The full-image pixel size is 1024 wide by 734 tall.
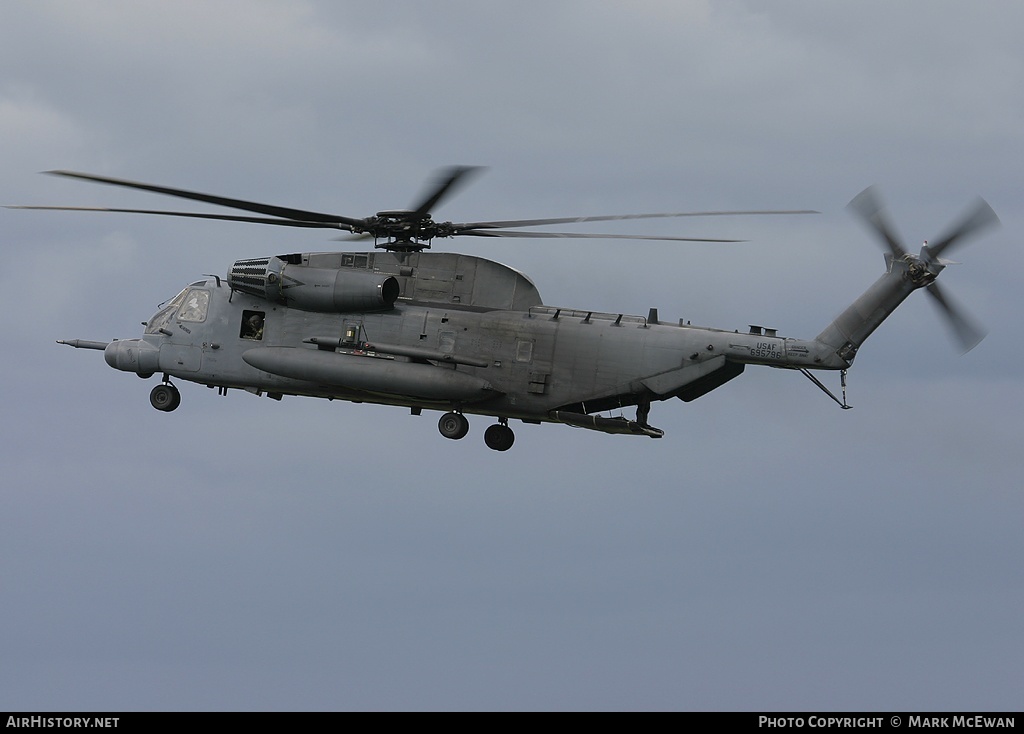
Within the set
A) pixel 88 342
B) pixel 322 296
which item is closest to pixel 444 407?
pixel 322 296

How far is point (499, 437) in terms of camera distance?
34.7 metres

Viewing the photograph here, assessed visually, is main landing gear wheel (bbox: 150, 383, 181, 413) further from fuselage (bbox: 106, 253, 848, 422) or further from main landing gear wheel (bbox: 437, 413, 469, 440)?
main landing gear wheel (bbox: 437, 413, 469, 440)

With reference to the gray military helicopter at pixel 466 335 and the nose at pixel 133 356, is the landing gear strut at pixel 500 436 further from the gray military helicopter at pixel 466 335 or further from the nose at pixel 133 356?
the nose at pixel 133 356

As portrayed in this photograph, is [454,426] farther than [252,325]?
No

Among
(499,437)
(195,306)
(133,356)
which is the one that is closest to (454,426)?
(499,437)

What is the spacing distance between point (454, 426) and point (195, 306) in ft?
23.0

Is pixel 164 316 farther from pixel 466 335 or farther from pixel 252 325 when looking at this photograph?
pixel 466 335

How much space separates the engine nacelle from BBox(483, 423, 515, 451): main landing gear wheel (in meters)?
3.51

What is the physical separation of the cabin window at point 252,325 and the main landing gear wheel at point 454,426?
15.7 ft

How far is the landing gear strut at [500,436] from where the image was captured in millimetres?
34719

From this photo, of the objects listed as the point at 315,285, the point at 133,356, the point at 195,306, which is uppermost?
the point at 195,306

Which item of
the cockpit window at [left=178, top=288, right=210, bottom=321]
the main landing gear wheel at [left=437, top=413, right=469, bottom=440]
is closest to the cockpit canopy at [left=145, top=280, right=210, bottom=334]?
the cockpit window at [left=178, top=288, right=210, bottom=321]

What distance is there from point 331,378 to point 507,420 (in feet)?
12.8
